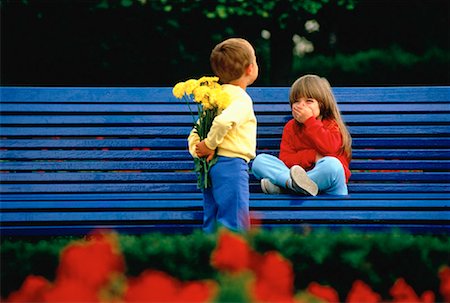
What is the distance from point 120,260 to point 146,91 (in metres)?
2.92

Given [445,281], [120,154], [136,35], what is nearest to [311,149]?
[120,154]

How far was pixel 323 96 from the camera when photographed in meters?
5.25

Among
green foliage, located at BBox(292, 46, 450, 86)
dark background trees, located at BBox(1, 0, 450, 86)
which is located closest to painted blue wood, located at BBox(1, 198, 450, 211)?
dark background trees, located at BBox(1, 0, 450, 86)

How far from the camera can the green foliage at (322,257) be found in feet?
9.71

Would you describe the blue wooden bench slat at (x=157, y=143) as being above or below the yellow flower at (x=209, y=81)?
below

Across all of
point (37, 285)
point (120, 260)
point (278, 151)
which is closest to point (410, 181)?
point (278, 151)

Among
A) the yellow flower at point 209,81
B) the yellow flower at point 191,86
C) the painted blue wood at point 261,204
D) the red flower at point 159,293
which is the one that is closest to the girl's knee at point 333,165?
the painted blue wood at point 261,204

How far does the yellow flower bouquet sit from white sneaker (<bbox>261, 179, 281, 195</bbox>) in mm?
545

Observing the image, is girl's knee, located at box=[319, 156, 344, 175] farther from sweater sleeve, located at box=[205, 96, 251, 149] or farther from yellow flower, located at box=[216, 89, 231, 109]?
yellow flower, located at box=[216, 89, 231, 109]

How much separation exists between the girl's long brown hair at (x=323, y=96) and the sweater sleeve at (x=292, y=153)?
21 cm

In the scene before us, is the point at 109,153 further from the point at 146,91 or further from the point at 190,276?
the point at 190,276

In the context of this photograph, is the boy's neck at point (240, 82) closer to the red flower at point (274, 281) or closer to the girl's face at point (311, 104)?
the girl's face at point (311, 104)

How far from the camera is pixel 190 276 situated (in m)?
2.94

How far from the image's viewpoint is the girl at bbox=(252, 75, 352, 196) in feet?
16.2
